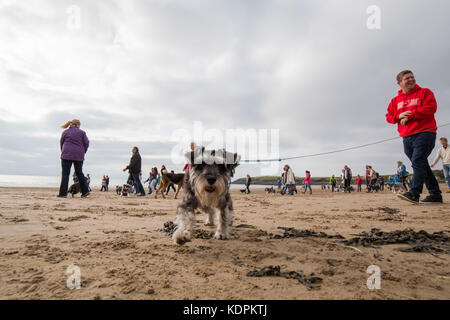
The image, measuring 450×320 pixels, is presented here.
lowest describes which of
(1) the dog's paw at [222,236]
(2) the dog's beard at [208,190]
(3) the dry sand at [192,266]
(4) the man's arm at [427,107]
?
(1) the dog's paw at [222,236]

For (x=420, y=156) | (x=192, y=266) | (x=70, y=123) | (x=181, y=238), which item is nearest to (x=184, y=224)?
(x=181, y=238)

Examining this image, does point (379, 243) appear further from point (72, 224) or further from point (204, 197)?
point (72, 224)

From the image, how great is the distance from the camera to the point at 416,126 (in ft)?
20.6

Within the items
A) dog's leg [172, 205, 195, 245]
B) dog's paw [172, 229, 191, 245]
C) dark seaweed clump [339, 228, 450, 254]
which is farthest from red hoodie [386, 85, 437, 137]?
dog's paw [172, 229, 191, 245]

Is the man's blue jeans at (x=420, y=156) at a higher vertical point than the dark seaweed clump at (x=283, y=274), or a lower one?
higher

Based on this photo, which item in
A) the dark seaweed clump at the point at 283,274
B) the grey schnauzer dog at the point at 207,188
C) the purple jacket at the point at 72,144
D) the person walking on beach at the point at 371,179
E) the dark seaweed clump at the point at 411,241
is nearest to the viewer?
the dark seaweed clump at the point at 283,274

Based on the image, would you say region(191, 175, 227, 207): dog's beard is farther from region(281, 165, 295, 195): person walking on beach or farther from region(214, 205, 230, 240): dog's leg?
region(281, 165, 295, 195): person walking on beach

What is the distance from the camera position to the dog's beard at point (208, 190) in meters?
3.86

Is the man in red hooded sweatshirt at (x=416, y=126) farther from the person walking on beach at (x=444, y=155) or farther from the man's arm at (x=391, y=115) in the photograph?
the person walking on beach at (x=444, y=155)

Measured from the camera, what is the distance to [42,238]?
332 cm

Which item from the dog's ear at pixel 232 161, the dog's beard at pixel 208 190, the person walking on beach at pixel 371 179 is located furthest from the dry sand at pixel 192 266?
the person walking on beach at pixel 371 179

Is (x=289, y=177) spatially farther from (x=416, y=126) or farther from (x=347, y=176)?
(x=416, y=126)

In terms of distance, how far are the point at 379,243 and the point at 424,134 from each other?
4630 millimetres
